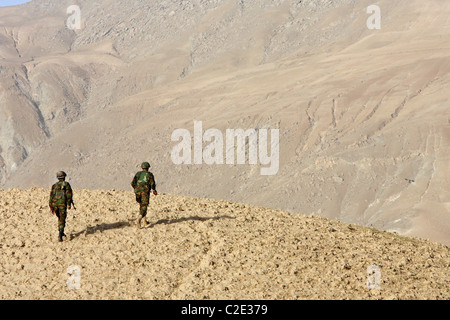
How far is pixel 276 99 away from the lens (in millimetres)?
69312

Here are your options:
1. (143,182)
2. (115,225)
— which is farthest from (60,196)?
(143,182)

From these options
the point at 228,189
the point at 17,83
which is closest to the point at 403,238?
the point at 228,189

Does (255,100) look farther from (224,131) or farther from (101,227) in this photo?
(101,227)

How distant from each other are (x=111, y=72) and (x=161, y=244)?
3659 inches

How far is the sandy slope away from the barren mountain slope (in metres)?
29.9

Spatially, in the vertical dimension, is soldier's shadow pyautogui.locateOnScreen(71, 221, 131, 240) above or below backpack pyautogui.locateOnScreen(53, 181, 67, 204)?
below

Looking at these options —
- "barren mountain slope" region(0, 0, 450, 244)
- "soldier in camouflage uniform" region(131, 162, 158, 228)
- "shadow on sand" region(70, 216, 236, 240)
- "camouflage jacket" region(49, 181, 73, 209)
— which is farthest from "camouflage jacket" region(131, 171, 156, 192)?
"barren mountain slope" region(0, 0, 450, 244)

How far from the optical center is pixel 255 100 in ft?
232

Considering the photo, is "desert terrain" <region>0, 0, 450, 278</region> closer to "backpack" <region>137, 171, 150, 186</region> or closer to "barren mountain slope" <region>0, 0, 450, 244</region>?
"barren mountain slope" <region>0, 0, 450, 244</region>

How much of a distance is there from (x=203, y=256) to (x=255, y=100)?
61267 mm

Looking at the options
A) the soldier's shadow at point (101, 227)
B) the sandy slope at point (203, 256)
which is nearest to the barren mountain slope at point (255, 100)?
the sandy slope at point (203, 256)

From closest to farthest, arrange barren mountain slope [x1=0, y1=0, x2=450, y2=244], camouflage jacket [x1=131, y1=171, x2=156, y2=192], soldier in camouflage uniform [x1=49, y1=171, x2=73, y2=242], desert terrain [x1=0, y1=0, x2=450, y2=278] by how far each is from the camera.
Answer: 1. desert terrain [x1=0, y1=0, x2=450, y2=278]
2. soldier in camouflage uniform [x1=49, y1=171, x2=73, y2=242]
3. camouflage jacket [x1=131, y1=171, x2=156, y2=192]
4. barren mountain slope [x1=0, y1=0, x2=450, y2=244]

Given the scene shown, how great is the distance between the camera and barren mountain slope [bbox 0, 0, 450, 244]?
171 feet
